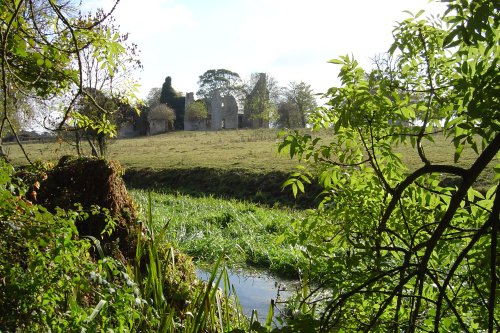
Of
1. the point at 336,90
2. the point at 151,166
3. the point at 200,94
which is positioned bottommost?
the point at 151,166

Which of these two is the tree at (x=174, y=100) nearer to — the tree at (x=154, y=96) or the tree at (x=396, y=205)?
the tree at (x=154, y=96)

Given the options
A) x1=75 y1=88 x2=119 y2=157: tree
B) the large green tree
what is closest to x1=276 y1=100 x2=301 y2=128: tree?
the large green tree

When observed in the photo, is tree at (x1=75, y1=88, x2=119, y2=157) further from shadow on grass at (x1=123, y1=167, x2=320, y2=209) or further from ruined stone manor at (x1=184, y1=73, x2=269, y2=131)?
ruined stone manor at (x1=184, y1=73, x2=269, y2=131)

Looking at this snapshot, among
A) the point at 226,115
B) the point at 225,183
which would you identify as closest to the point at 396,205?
the point at 225,183

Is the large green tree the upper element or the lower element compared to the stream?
upper

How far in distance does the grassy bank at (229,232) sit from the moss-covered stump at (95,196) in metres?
2.43

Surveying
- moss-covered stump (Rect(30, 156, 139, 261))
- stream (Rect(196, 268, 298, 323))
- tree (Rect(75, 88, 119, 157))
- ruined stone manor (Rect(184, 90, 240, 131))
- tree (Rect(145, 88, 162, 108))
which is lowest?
stream (Rect(196, 268, 298, 323))

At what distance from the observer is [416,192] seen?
233 cm

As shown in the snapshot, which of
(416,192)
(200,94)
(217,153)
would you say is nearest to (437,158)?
(217,153)

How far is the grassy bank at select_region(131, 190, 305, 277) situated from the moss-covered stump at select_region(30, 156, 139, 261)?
243cm

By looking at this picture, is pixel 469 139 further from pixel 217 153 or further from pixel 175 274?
pixel 217 153

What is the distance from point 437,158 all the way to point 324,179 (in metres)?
16.4

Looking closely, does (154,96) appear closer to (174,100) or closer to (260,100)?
(174,100)

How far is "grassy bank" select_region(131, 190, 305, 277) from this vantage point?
9.38m
